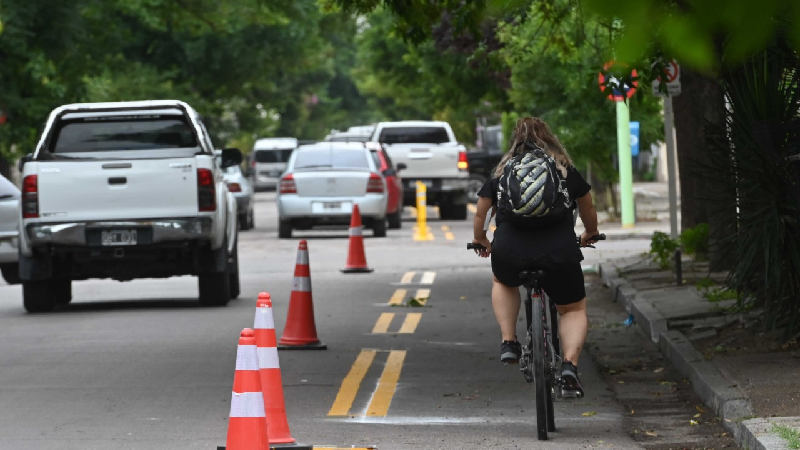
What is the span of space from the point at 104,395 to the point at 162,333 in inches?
145

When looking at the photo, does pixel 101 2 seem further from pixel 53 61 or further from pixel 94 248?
pixel 94 248

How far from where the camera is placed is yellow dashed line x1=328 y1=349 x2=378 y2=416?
9422mm

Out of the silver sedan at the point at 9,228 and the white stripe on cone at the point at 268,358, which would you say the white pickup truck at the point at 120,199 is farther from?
the white stripe on cone at the point at 268,358

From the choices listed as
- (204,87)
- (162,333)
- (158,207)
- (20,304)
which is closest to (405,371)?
(162,333)

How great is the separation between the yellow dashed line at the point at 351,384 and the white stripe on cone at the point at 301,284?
0.61m

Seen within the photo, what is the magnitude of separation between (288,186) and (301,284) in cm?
1616

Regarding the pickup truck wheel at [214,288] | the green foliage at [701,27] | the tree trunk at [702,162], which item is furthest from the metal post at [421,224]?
the green foliage at [701,27]

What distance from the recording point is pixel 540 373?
26.5ft

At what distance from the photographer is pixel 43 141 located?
51.1 feet

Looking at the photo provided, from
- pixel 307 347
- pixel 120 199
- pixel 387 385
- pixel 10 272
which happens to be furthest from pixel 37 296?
pixel 387 385

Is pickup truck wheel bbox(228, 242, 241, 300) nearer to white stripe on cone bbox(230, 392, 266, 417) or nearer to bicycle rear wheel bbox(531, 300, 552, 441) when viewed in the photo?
bicycle rear wheel bbox(531, 300, 552, 441)

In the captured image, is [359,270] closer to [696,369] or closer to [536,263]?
[696,369]

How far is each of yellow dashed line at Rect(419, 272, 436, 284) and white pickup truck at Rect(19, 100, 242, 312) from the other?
357 cm

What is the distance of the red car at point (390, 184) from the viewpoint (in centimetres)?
2933
